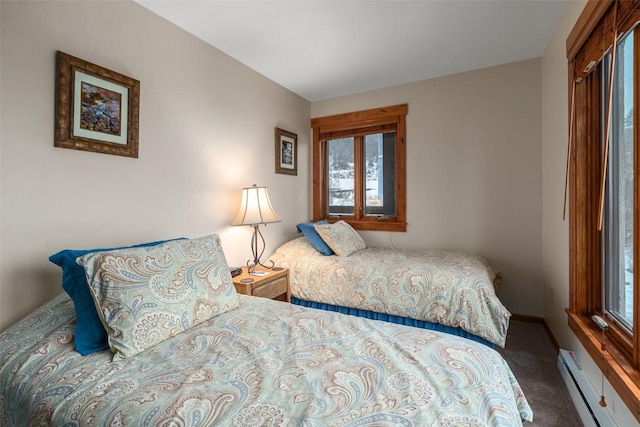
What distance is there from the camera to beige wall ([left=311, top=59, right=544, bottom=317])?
282cm

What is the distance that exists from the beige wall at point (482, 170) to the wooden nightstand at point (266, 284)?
1.47m

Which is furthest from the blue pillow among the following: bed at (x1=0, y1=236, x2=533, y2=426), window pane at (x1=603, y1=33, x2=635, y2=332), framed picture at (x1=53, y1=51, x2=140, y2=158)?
window pane at (x1=603, y1=33, x2=635, y2=332)

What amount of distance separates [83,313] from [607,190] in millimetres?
2561

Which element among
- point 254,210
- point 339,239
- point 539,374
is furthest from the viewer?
point 339,239

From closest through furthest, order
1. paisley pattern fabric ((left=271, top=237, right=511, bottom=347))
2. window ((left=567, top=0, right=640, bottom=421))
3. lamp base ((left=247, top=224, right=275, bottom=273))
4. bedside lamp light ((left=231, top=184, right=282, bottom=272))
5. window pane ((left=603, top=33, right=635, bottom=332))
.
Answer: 1. window ((left=567, top=0, right=640, bottom=421))
2. window pane ((left=603, top=33, right=635, bottom=332))
3. paisley pattern fabric ((left=271, top=237, right=511, bottom=347))
4. bedside lamp light ((left=231, top=184, right=282, bottom=272))
5. lamp base ((left=247, top=224, right=275, bottom=273))

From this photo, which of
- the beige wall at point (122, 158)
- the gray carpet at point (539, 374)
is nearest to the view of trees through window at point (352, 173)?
the beige wall at point (122, 158)

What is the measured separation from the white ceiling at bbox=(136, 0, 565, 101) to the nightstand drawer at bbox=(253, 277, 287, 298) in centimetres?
193

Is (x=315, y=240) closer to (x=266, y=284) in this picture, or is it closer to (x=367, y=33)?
(x=266, y=284)

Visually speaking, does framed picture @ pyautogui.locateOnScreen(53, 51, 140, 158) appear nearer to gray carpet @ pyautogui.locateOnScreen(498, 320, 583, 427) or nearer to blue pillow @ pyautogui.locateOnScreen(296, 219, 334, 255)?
blue pillow @ pyautogui.locateOnScreen(296, 219, 334, 255)

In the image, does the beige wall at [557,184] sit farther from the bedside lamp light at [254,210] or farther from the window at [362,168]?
the bedside lamp light at [254,210]

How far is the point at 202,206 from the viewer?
2.36m

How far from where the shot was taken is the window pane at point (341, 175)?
3699 millimetres

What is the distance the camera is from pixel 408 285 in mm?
2219

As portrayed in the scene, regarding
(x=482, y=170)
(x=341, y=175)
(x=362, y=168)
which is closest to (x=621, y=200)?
(x=482, y=170)
